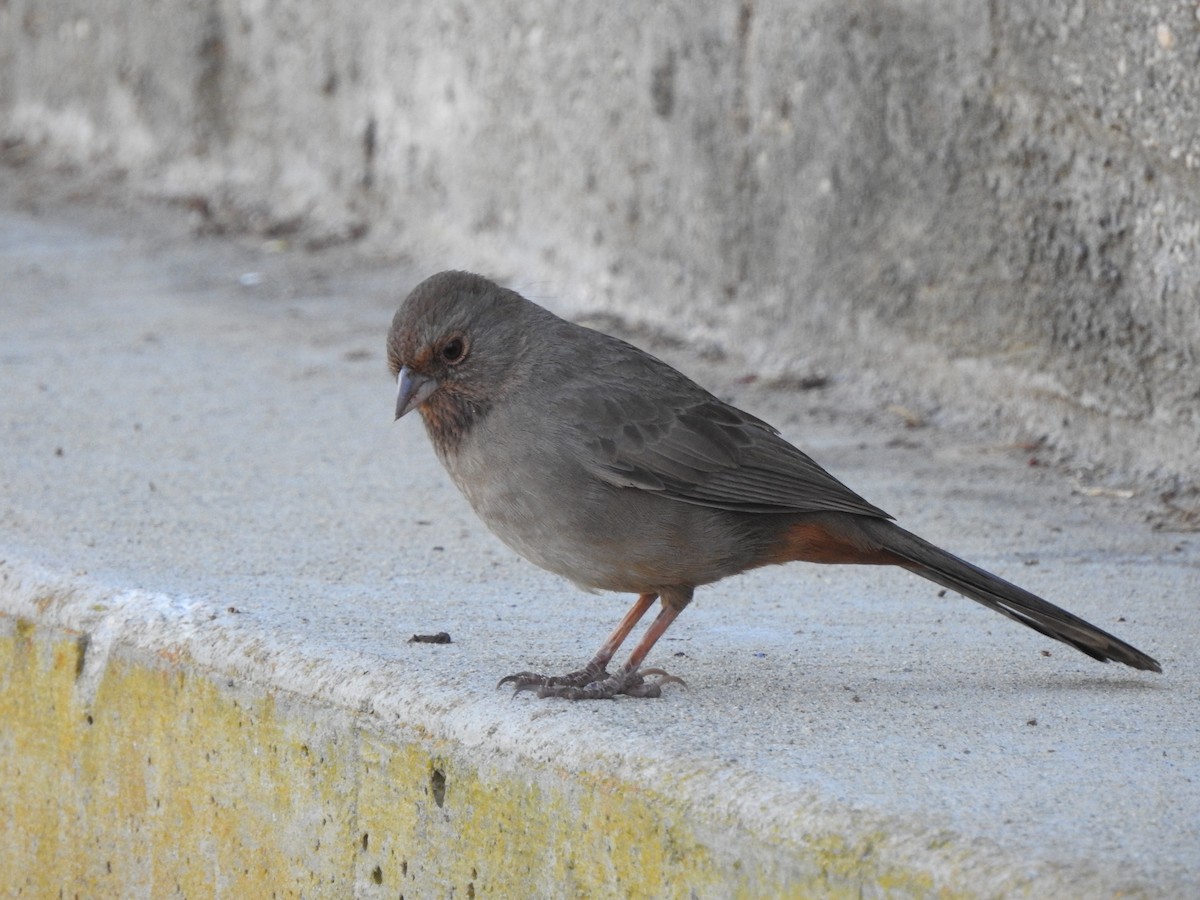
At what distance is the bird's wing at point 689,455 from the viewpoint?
3582 mm

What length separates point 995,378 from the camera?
562 centimetres

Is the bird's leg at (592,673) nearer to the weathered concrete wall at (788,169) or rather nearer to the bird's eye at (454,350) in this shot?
the bird's eye at (454,350)

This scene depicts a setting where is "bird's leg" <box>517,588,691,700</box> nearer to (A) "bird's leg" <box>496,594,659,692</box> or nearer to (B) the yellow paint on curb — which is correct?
(A) "bird's leg" <box>496,594,659,692</box>

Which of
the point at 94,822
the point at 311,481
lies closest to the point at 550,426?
the point at 94,822

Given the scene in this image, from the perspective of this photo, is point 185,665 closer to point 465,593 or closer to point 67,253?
point 465,593

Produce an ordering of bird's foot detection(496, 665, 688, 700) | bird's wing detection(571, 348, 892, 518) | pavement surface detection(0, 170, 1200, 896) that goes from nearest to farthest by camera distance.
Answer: pavement surface detection(0, 170, 1200, 896)
bird's foot detection(496, 665, 688, 700)
bird's wing detection(571, 348, 892, 518)

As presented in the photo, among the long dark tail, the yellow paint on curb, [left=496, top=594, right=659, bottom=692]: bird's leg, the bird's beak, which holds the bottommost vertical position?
the yellow paint on curb

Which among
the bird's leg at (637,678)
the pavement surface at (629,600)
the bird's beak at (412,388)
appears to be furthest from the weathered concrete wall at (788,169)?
the bird's beak at (412,388)

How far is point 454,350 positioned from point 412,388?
0.13 m

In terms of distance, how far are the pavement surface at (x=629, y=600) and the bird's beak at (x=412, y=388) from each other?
0.51 m

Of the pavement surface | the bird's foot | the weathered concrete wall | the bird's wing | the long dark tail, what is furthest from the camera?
the weathered concrete wall

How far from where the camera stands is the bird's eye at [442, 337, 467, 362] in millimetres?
3660

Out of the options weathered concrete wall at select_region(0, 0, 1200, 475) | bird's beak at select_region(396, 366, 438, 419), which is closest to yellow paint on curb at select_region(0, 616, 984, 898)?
bird's beak at select_region(396, 366, 438, 419)

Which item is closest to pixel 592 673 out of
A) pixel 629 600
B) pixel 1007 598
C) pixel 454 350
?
pixel 454 350
